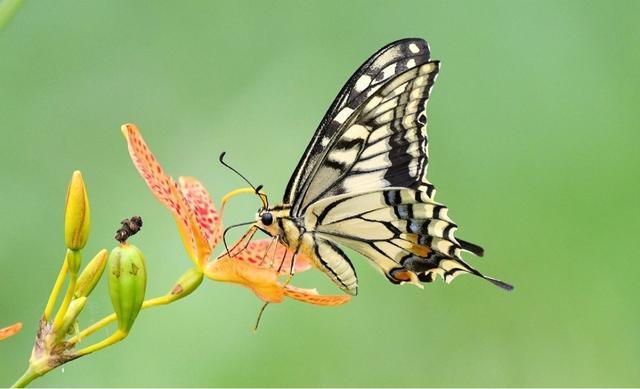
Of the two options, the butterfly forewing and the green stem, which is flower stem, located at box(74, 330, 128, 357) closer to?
the green stem

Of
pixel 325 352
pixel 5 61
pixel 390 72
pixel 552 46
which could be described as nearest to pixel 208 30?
pixel 5 61

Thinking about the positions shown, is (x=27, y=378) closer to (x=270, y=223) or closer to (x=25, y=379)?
(x=25, y=379)

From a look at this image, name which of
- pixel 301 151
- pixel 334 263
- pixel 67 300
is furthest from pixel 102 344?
pixel 301 151

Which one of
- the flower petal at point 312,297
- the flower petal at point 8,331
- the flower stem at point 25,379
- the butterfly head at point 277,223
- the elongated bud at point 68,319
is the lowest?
the flower stem at point 25,379

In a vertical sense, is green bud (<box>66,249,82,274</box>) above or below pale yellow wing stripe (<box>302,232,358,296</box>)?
below

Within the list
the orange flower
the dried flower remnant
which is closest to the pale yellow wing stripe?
the orange flower

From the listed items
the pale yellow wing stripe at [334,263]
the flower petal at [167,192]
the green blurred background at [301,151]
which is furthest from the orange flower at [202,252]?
the green blurred background at [301,151]

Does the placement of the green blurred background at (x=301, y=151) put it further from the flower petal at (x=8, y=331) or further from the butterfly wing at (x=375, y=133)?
the flower petal at (x=8, y=331)

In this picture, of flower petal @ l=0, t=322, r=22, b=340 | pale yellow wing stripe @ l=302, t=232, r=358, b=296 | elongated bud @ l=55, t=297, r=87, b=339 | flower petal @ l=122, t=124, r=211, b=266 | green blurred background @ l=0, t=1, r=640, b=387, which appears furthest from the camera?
green blurred background @ l=0, t=1, r=640, b=387
